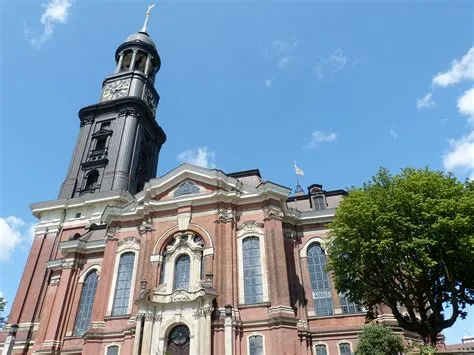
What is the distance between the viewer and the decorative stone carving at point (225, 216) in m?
25.8

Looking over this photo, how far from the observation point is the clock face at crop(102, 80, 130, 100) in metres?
46.8

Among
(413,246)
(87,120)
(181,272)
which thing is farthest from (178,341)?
(87,120)

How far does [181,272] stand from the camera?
81.9 feet

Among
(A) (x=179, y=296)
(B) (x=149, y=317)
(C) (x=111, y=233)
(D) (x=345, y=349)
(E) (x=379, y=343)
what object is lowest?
(E) (x=379, y=343)

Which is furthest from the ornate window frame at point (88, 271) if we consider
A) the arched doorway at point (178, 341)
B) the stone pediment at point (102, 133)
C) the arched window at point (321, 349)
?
the stone pediment at point (102, 133)

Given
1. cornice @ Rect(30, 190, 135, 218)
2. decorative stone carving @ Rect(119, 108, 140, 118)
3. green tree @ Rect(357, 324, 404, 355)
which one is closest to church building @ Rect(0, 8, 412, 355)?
cornice @ Rect(30, 190, 135, 218)

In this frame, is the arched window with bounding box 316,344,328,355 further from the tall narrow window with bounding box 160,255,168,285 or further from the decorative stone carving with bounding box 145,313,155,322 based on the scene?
the tall narrow window with bounding box 160,255,168,285

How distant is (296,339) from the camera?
69.8 ft

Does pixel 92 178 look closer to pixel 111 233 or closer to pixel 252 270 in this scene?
pixel 111 233

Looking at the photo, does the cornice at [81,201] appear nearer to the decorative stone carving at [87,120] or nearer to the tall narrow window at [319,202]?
the decorative stone carving at [87,120]

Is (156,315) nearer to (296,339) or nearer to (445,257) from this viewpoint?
(296,339)

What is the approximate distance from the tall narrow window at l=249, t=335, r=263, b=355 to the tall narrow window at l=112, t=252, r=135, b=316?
8479 millimetres

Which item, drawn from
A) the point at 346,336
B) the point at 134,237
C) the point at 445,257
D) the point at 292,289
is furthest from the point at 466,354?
the point at 134,237

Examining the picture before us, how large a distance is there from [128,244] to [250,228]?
903cm
